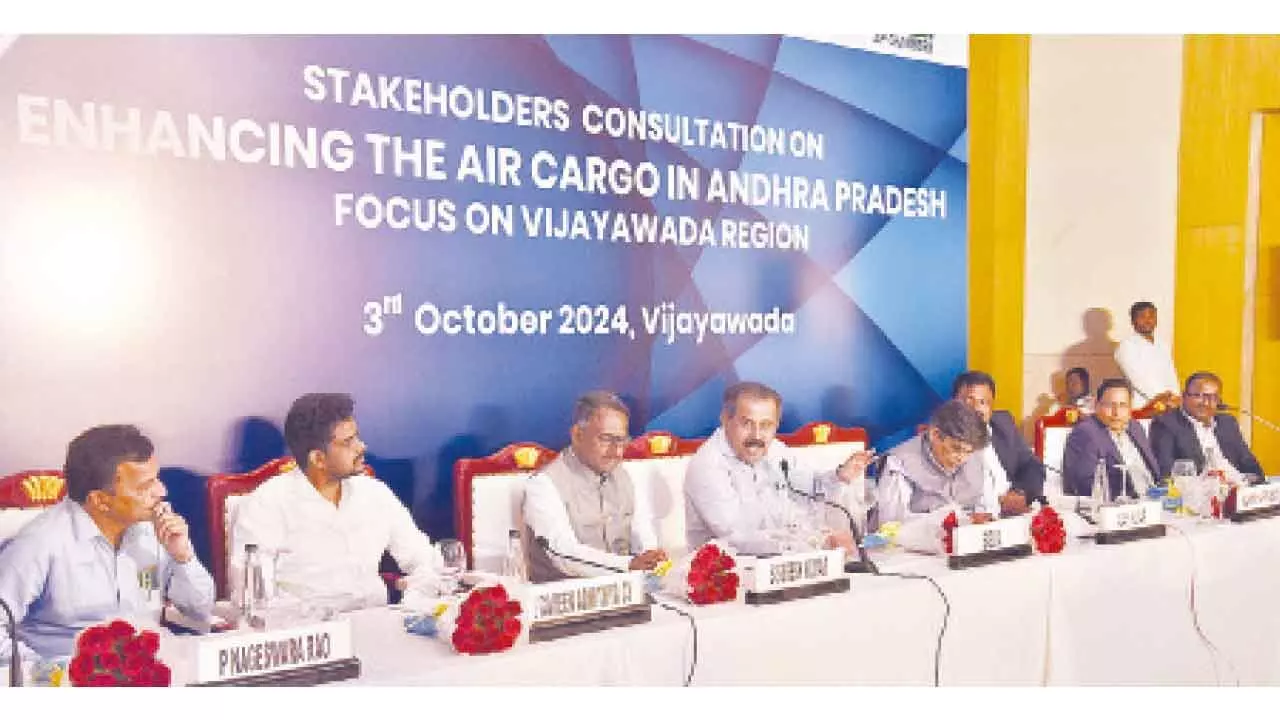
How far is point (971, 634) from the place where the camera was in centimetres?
227

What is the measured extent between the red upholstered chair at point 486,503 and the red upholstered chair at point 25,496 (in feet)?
3.31

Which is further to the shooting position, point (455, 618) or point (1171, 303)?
point (1171, 303)

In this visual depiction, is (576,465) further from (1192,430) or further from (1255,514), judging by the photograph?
(1192,430)

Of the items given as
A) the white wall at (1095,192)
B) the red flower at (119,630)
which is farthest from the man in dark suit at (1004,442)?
the red flower at (119,630)

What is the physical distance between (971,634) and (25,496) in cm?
206

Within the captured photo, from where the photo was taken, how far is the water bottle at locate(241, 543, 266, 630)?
1.74 metres

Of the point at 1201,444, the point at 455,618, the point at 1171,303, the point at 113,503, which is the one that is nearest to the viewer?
the point at 455,618

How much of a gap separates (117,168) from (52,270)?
302 mm

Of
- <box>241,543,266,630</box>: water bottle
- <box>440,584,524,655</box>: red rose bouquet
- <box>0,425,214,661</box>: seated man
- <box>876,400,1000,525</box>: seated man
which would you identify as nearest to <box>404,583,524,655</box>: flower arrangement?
<box>440,584,524,655</box>: red rose bouquet

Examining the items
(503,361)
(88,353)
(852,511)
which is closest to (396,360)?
(503,361)

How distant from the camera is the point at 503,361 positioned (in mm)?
3365

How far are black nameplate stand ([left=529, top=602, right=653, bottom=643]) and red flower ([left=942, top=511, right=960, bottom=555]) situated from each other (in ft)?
2.62

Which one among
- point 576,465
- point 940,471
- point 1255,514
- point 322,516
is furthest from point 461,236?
point 1255,514
